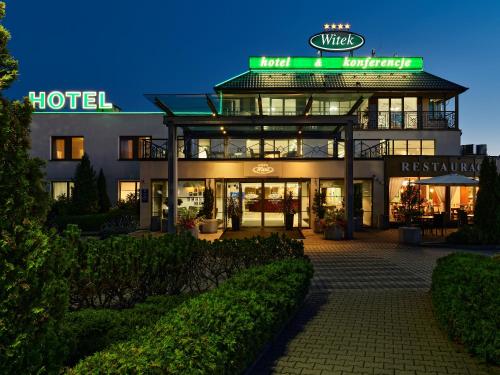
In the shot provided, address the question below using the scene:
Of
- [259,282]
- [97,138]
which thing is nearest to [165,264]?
[259,282]

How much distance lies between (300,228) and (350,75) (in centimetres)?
1454

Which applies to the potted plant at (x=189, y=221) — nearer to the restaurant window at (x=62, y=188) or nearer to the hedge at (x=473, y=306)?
the restaurant window at (x=62, y=188)

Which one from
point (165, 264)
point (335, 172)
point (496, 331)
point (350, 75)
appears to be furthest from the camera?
point (350, 75)

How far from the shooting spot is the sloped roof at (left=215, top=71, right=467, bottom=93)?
92.4ft

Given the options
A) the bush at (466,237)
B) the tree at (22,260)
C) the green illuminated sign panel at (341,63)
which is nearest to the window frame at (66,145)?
the green illuminated sign panel at (341,63)

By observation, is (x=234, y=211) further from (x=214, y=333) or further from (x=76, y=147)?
(x=214, y=333)

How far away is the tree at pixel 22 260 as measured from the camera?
8.73 ft

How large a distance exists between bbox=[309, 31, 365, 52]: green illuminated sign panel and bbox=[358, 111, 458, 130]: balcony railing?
8225mm

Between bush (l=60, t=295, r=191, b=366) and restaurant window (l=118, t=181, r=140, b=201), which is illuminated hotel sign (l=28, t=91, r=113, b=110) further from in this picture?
bush (l=60, t=295, r=191, b=366)

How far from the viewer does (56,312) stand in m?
3.02

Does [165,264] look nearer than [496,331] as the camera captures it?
No

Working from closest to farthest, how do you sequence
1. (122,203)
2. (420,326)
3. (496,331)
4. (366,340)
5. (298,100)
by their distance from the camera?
(496,331) < (366,340) < (420,326) < (122,203) < (298,100)

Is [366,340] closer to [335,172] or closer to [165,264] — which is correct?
[165,264]

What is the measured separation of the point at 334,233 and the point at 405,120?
1438cm
